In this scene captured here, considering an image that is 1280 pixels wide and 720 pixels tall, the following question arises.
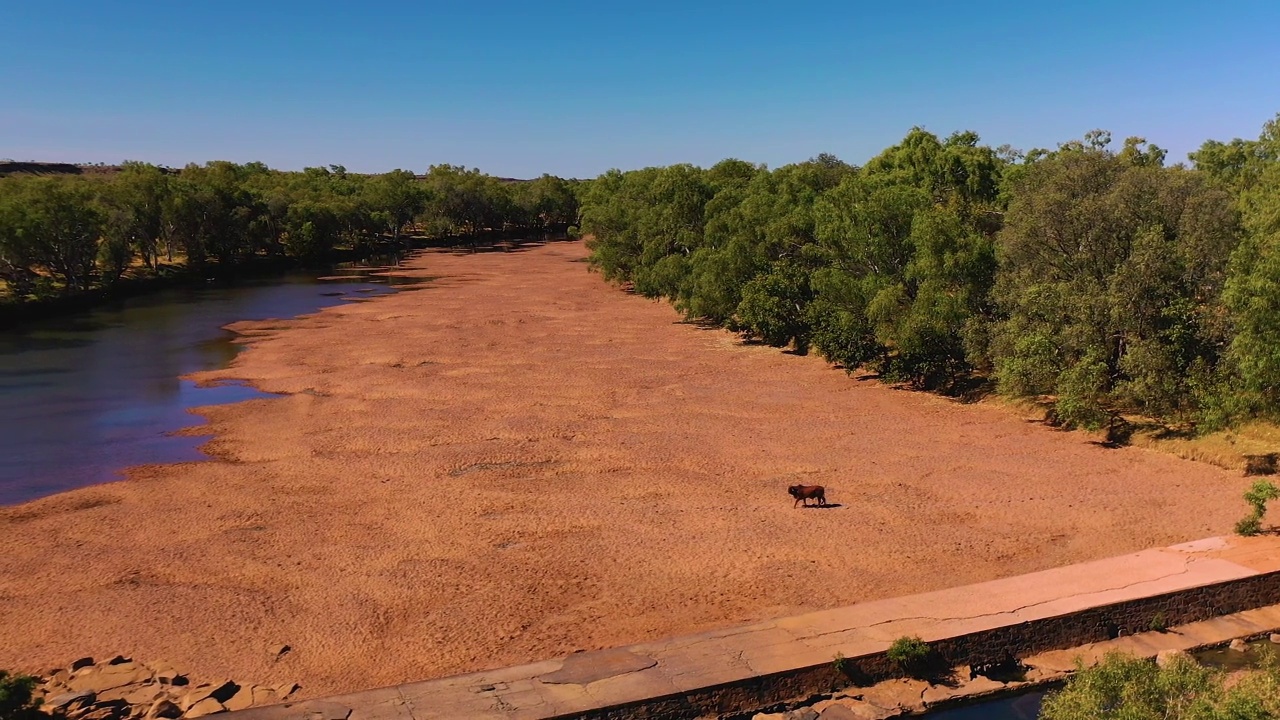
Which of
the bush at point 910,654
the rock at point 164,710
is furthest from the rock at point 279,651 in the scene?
the bush at point 910,654

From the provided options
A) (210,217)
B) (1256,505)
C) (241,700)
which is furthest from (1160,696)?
(210,217)

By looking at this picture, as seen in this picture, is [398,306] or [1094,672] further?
[398,306]

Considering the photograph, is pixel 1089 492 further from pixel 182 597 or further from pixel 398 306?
pixel 398 306

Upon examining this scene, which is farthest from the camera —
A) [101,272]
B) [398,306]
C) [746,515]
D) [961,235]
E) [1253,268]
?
[101,272]

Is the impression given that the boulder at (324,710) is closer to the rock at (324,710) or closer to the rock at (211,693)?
the rock at (324,710)

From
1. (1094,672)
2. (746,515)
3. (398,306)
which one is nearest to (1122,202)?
(746,515)

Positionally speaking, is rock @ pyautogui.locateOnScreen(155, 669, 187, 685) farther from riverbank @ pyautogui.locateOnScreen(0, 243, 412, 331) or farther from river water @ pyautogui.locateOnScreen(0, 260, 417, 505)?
riverbank @ pyautogui.locateOnScreen(0, 243, 412, 331)

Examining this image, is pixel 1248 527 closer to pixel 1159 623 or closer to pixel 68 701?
pixel 1159 623
